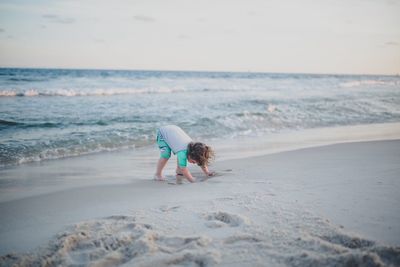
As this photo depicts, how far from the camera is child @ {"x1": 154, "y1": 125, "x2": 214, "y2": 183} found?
520cm

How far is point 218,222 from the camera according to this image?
3246 mm

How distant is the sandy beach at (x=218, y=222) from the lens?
2.63 m

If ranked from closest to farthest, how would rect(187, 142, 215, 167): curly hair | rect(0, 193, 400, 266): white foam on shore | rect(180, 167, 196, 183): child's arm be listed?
rect(0, 193, 400, 266): white foam on shore < rect(180, 167, 196, 183): child's arm < rect(187, 142, 215, 167): curly hair

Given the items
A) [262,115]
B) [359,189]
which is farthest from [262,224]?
[262,115]

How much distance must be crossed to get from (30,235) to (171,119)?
8.36 meters

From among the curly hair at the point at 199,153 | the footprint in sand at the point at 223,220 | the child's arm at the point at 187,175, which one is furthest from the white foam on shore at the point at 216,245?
the curly hair at the point at 199,153

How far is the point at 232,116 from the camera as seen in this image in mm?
11906

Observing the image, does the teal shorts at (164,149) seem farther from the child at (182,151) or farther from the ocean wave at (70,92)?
the ocean wave at (70,92)

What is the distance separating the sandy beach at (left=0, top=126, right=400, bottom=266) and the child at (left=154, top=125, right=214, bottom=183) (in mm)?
263

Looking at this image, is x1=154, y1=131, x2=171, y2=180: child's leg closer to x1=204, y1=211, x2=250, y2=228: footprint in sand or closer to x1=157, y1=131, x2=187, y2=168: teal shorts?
x1=157, y1=131, x2=187, y2=168: teal shorts

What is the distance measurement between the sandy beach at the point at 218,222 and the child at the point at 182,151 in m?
0.26

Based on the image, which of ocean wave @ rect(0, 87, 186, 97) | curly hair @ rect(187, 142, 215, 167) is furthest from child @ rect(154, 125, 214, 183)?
ocean wave @ rect(0, 87, 186, 97)

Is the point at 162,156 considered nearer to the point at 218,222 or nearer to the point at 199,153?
the point at 199,153

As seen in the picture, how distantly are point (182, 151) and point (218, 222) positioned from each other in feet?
7.15
